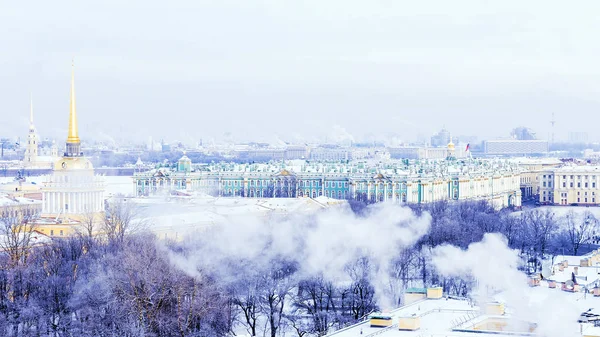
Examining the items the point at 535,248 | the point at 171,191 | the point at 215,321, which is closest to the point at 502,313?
the point at 215,321

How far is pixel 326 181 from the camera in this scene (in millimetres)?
74750

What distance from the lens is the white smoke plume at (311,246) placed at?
30297mm

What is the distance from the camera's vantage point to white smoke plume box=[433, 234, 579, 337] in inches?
719

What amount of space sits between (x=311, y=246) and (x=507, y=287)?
9.38m

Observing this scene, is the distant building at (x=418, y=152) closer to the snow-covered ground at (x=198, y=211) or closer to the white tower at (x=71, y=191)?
the snow-covered ground at (x=198, y=211)

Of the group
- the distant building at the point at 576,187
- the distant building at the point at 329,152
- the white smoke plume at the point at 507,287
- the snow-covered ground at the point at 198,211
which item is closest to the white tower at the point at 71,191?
the snow-covered ground at the point at 198,211

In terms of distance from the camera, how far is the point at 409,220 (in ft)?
129

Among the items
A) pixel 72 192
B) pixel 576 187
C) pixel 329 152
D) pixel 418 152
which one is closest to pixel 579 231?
pixel 72 192

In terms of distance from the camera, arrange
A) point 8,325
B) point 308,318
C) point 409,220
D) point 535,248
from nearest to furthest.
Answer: point 8,325, point 308,318, point 409,220, point 535,248

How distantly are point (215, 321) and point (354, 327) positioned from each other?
692 centimetres

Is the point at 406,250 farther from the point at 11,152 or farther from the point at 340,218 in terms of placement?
the point at 11,152

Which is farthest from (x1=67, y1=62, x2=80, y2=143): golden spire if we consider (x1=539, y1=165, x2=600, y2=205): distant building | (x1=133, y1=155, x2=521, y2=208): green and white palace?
(x1=539, y1=165, x2=600, y2=205): distant building

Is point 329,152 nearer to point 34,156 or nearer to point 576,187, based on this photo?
point 34,156

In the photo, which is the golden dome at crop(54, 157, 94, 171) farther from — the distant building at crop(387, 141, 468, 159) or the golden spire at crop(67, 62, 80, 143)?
the distant building at crop(387, 141, 468, 159)
